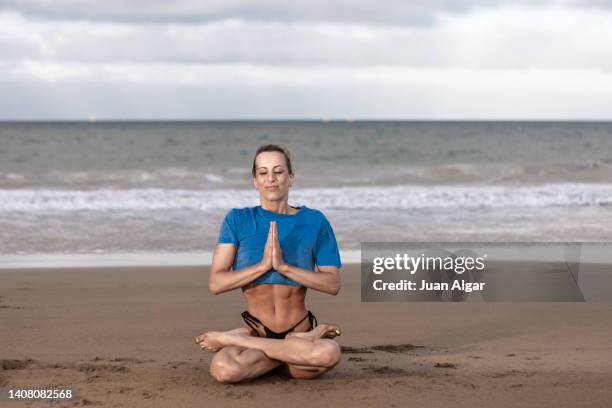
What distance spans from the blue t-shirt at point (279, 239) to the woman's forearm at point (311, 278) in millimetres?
134

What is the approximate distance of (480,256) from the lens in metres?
11.5

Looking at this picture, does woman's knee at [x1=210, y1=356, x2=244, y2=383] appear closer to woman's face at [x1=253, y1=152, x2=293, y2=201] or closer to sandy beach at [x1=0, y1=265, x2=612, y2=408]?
sandy beach at [x1=0, y1=265, x2=612, y2=408]

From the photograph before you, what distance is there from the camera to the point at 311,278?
491 cm

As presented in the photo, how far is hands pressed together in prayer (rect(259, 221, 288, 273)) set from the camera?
4.84m

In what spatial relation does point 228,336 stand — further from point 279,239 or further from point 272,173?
point 272,173

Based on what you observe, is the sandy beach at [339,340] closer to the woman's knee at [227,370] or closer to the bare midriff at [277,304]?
the woman's knee at [227,370]

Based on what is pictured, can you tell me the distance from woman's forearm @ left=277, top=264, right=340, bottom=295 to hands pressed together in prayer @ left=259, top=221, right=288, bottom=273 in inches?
0.8

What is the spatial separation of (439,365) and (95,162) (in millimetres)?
34510

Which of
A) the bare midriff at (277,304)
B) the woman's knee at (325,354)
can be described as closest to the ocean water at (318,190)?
the bare midriff at (277,304)

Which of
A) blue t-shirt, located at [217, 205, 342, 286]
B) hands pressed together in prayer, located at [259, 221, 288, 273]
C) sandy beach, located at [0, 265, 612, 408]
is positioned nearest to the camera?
hands pressed together in prayer, located at [259, 221, 288, 273]

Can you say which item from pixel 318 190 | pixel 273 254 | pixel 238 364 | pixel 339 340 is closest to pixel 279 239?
pixel 273 254

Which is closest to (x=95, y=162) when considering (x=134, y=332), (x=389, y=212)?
(x=389, y=212)

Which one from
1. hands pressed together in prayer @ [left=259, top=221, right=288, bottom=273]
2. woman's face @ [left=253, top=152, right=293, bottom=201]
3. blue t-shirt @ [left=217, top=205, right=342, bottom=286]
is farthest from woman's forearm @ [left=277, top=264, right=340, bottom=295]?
woman's face @ [left=253, top=152, right=293, bottom=201]

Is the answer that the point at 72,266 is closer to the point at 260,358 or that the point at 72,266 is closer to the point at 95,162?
the point at 260,358
